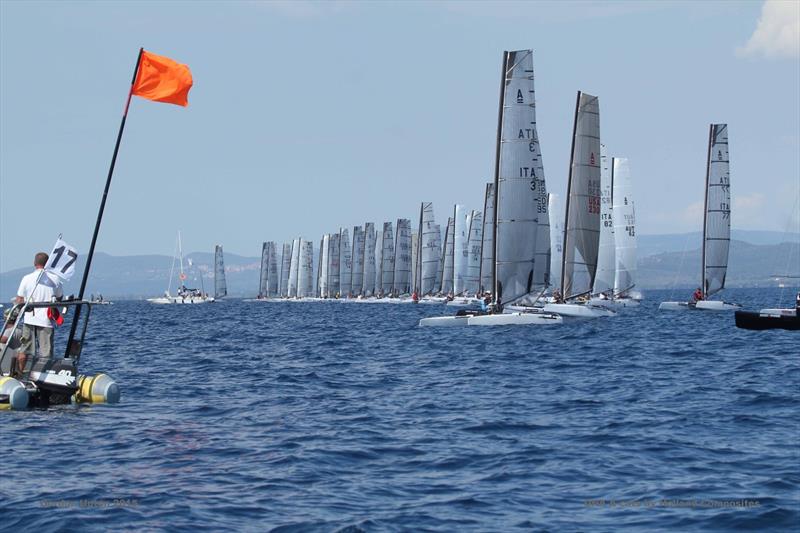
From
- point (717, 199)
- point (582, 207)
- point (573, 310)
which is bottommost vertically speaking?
point (573, 310)

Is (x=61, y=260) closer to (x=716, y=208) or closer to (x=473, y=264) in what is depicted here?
(x=716, y=208)

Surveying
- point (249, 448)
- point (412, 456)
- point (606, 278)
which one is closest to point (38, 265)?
point (249, 448)

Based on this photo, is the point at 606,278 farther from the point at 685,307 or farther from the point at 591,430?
A: the point at 591,430

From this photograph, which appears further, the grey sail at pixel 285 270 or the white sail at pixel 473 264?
the grey sail at pixel 285 270

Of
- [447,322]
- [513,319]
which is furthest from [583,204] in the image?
[513,319]

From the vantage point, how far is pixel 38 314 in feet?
68.6

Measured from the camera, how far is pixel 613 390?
2309 cm

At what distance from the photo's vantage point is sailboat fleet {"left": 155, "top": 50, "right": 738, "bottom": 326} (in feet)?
161

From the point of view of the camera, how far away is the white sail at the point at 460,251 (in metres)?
116

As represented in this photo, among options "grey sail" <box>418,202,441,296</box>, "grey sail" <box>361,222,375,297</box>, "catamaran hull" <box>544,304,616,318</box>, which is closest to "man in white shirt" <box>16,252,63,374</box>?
"catamaran hull" <box>544,304,616,318</box>

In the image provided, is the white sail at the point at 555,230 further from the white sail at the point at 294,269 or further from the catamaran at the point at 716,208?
the white sail at the point at 294,269

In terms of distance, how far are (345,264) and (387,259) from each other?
19208 millimetres

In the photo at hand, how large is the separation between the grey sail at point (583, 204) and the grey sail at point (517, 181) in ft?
25.0

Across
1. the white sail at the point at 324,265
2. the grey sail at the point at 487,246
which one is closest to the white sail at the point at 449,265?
the grey sail at the point at 487,246
